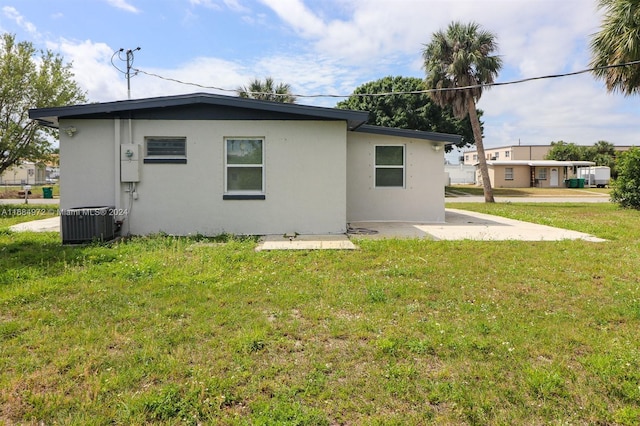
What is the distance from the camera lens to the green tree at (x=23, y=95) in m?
17.2

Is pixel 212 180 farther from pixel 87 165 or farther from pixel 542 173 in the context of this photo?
pixel 542 173

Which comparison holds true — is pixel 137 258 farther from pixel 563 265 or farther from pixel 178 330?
pixel 563 265

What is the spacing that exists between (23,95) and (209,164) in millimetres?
13541

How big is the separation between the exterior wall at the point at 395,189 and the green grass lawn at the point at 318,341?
5.25 meters

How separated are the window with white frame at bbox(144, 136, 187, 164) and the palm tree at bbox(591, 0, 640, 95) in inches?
443

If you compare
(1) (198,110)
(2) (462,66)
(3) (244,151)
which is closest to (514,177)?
(2) (462,66)

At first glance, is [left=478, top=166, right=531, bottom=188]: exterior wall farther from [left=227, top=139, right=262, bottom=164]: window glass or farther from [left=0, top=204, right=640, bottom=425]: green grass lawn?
[left=0, top=204, right=640, bottom=425]: green grass lawn

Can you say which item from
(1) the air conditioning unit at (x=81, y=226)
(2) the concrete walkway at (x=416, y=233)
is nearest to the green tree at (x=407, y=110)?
(2) the concrete walkway at (x=416, y=233)

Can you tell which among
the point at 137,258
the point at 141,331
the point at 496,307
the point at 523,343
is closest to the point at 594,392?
the point at 523,343

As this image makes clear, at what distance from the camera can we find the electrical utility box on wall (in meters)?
8.85

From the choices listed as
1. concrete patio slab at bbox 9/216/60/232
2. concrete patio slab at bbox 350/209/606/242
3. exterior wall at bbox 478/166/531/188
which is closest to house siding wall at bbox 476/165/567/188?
exterior wall at bbox 478/166/531/188

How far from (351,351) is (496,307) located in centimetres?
190

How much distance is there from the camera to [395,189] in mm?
11773

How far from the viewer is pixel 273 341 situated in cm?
369
